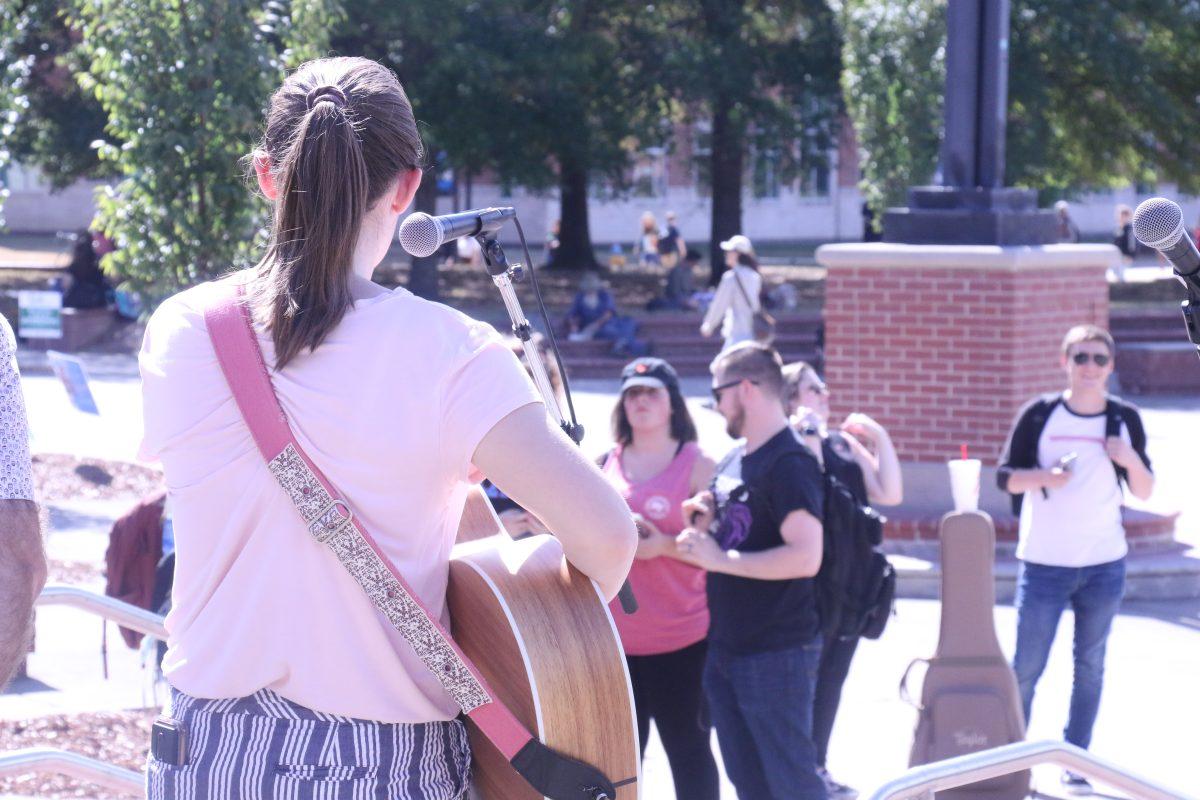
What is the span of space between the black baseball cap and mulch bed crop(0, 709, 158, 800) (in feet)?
7.20

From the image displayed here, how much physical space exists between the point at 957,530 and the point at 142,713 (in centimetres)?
325

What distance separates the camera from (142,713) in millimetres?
6020

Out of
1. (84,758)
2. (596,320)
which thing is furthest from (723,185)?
(84,758)

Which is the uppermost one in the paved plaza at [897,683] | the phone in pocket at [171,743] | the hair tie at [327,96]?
the hair tie at [327,96]

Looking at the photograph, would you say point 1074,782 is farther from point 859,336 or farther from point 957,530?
point 859,336

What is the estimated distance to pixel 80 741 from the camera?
5.63 m

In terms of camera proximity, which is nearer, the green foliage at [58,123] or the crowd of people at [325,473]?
the crowd of people at [325,473]

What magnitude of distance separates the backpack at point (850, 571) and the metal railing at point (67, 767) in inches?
87.5

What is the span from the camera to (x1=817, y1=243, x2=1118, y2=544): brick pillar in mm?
9289

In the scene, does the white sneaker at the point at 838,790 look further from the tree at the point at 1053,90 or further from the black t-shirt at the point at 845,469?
the tree at the point at 1053,90

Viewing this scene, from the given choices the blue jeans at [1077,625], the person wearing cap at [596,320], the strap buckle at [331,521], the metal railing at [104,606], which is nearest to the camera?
the strap buckle at [331,521]

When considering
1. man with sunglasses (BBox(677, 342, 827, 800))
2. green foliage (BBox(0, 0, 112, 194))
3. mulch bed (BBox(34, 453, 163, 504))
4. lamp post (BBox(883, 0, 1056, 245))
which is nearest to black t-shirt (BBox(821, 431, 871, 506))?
man with sunglasses (BBox(677, 342, 827, 800))

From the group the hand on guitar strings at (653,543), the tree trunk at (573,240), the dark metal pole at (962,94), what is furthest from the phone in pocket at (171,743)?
the tree trunk at (573,240)

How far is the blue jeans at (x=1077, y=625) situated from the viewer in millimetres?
5852
